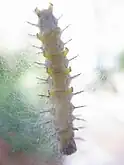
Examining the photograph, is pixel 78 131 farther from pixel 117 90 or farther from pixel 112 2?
pixel 112 2

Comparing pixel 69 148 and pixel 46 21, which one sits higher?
pixel 46 21

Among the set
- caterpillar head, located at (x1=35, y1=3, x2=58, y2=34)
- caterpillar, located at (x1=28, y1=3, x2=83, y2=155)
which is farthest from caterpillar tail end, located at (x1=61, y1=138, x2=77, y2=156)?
caterpillar head, located at (x1=35, y1=3, x2=58, y2=34)

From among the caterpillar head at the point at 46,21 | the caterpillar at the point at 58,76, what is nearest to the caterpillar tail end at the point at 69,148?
the caterpillar at the point at 58,76

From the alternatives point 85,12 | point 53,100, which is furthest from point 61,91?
point 85,12

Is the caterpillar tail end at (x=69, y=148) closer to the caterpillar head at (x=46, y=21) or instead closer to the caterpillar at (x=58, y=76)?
the caterpillar at (x=58, y=76)

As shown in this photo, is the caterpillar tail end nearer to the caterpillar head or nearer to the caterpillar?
the caterpillar

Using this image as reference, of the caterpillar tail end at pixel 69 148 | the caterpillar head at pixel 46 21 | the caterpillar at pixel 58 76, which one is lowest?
the caterpillar tail end at pixel 69 148
